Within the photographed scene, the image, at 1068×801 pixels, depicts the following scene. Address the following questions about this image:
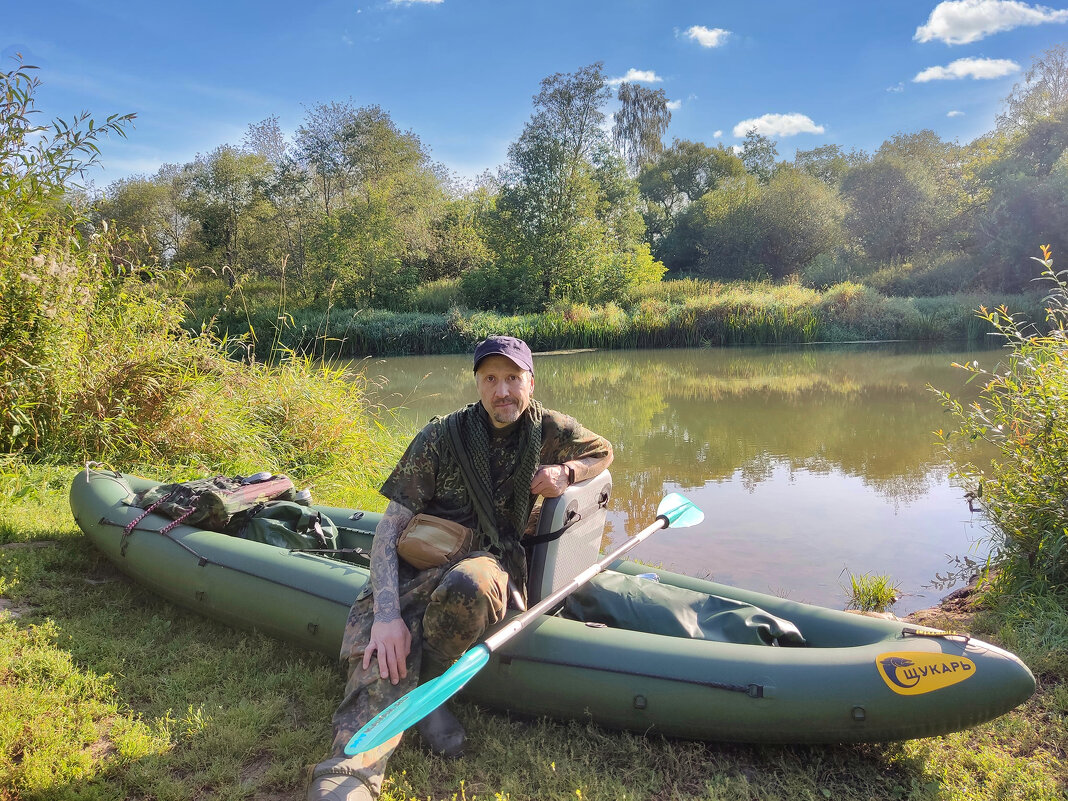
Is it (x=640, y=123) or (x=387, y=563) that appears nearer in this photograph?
(x=387, y=563)

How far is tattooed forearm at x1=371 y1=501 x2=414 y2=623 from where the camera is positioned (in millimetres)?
2031

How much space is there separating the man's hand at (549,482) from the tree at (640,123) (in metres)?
32.8

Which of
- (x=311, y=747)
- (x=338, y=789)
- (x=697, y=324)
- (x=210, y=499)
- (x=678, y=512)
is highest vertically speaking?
(x=697, y=324)

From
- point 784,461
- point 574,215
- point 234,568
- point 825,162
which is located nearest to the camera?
point 234,568

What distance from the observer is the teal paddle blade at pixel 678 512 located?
10.3 feet

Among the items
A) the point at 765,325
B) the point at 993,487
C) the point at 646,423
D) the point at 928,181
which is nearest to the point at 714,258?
the point at 928,181

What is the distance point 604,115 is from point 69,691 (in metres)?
20.5

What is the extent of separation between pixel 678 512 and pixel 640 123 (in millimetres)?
33432

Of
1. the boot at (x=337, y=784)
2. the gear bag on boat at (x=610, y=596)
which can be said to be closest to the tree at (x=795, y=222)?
the gear bag on boat at (x=610, y=596)

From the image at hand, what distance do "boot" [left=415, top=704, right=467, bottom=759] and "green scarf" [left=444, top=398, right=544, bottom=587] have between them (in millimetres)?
471

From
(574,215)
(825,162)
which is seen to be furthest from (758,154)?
(574,215)

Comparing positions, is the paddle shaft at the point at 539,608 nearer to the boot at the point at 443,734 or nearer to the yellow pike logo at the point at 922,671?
the boot at the point at 443,734

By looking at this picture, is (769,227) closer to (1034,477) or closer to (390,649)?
(1034,477)

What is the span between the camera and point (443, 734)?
208 cm
